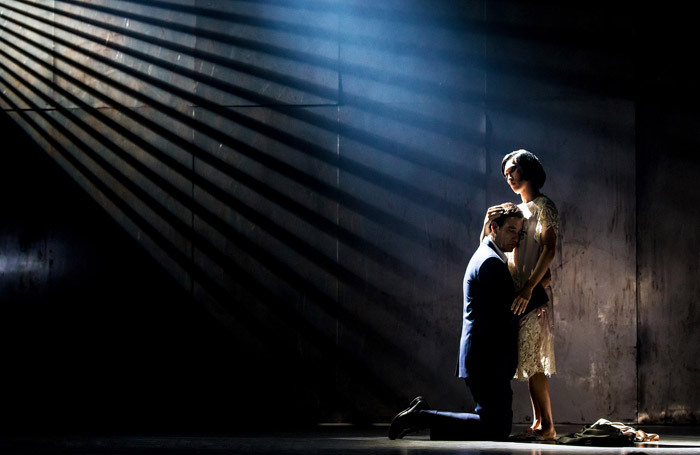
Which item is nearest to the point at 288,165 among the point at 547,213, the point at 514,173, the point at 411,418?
the point at 514,173

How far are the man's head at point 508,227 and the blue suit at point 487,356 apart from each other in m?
0.08

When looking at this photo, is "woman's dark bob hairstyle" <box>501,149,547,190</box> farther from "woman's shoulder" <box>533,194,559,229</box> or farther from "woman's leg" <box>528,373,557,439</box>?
"woman's leg" <box>528,373,557,439</box>

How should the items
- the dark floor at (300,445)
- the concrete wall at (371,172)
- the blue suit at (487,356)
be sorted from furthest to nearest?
the concrete wall at (371,172) → the blue suit at (487,356) → the dark floor at (300,445)

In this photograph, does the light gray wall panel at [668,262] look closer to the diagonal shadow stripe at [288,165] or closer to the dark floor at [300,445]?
the dark floor at [300,445]

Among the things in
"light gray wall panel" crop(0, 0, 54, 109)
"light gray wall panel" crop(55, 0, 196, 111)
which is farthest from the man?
"light gray wall panel" crop(0, 0, 54, 109)

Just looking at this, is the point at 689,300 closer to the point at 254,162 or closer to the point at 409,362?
the point at 409,362

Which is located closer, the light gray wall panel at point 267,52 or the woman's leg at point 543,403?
the woman's leg at point 543,403

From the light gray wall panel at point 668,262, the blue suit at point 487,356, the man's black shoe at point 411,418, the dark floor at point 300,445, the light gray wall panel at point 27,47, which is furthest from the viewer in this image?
the light gray wall panel at point 27,47

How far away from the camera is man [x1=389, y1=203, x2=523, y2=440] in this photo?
194 inches

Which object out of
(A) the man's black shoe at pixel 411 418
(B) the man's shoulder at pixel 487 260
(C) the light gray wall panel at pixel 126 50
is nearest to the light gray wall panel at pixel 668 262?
(B) the man's shoulder at pixel 487 260

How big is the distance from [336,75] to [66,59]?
235 cm

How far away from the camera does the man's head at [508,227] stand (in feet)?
16.5

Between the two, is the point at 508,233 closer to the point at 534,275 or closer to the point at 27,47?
the point at 534,275

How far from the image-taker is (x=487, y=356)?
195 inches
